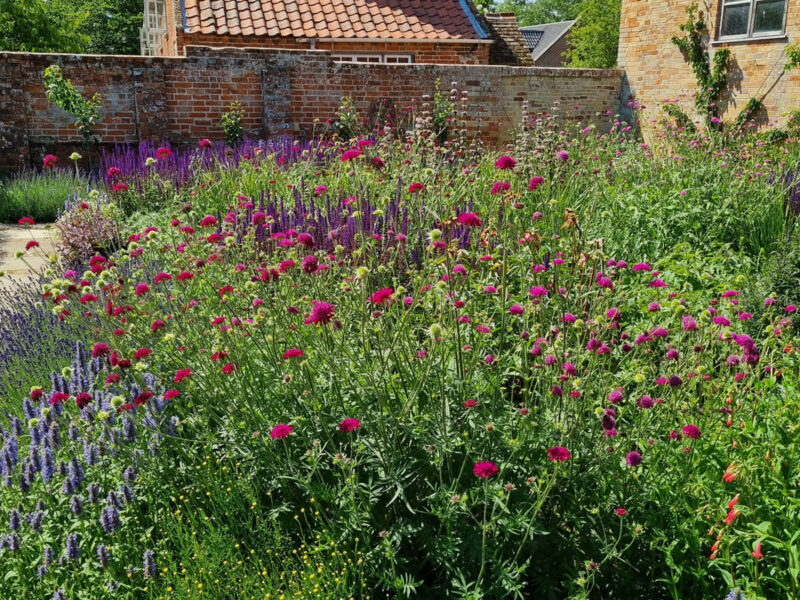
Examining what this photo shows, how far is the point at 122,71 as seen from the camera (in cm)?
1070

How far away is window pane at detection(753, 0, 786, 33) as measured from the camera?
10586 mm

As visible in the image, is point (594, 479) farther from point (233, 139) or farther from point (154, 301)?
point (233, 139)

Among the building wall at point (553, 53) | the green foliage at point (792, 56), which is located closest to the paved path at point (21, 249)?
the green foliage at point (792, 56)

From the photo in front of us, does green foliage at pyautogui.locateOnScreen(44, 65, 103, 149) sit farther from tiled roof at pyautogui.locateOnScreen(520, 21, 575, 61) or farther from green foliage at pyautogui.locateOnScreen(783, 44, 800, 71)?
tiled roof at pyautogui.locateOnScreen(520, 21, 575, 61)

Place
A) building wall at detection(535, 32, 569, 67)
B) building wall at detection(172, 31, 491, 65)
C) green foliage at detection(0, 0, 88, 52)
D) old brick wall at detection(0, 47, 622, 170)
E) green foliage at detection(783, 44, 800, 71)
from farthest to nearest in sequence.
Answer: building wall at detection(535, 32, 569, 67) → green foliage at detection(0, 0, 88, 52) → building wall at detection(172, 31, 491, 65) → old brick wall at detection(0, 47, 622, 170) → green foliage at detection(783, 44, 800, 71)

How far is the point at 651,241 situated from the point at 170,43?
50.9 feet

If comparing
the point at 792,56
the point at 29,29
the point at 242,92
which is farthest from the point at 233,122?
the point at 29,29

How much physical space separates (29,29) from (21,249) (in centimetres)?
1404

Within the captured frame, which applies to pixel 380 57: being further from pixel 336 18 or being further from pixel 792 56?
pixel 792 56

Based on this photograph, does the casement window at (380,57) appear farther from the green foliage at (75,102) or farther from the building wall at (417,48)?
the green foliage at (75,102)

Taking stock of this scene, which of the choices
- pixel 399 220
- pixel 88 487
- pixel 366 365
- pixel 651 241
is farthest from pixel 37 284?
pixel 651 241

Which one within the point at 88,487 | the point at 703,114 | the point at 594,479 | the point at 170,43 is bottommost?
the point at 88,487

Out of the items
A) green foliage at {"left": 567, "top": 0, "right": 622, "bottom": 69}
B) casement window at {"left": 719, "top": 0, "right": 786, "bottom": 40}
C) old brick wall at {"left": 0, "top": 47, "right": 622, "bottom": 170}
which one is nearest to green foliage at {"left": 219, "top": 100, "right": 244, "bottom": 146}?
old brick wall at {"left": 0, "top": 47, "right": 622, "bottom": 170}

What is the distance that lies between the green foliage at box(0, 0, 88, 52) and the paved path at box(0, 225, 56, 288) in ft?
39.7
